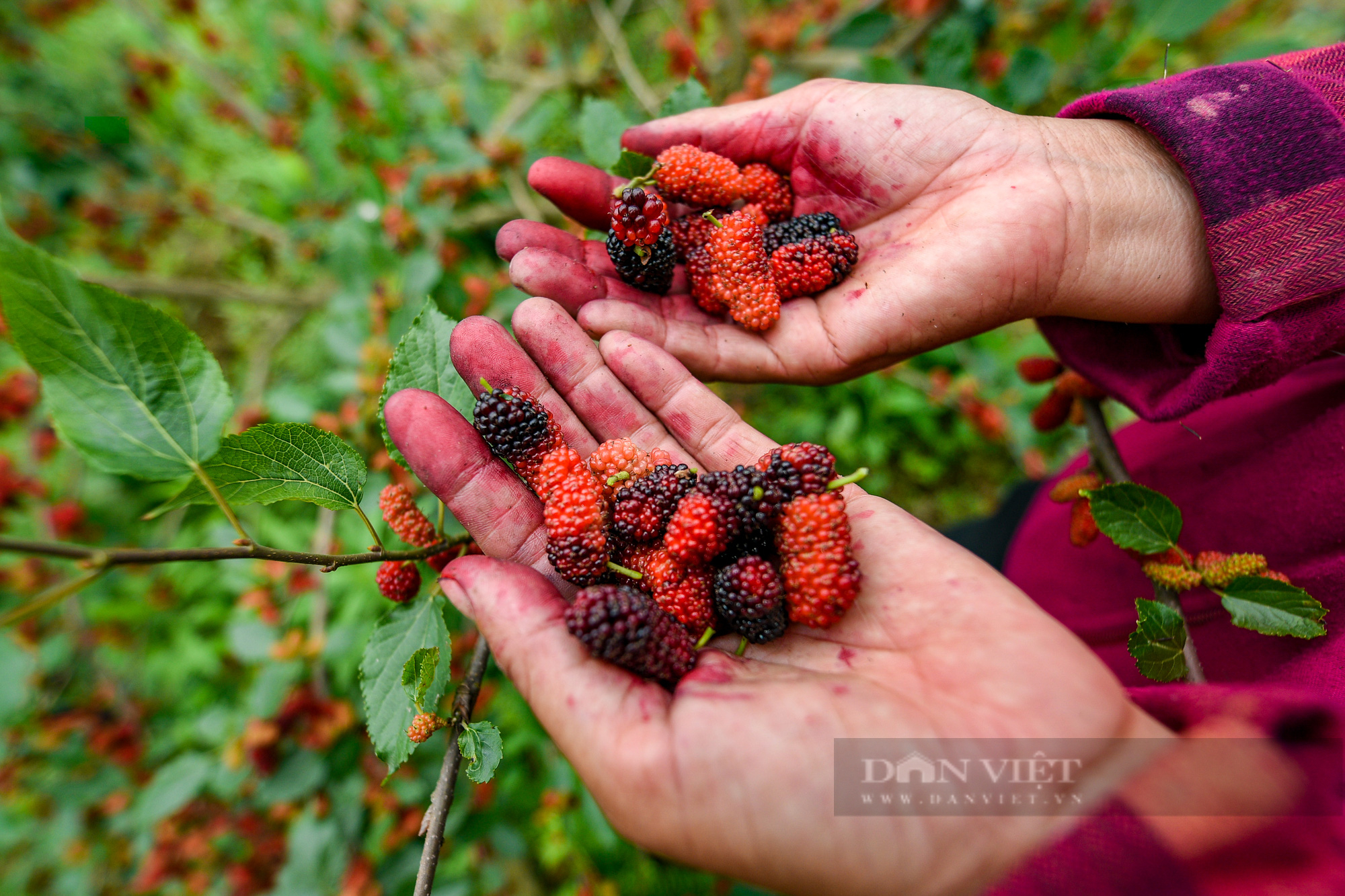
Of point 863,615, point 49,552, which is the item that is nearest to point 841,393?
point 863,615

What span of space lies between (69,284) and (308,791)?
1215 mm

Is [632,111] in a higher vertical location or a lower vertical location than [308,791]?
higher

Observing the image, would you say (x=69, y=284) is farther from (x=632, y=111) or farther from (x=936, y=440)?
(x=936, y=440)

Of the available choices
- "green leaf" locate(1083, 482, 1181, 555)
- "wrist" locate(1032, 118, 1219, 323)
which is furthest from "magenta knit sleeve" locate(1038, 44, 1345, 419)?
"green leaf" locate(1083, 482, 1181, 555)

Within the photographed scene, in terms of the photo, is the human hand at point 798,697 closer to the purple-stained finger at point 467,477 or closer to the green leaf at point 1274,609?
the purple-stained finger at point 467,477

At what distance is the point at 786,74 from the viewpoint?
203cm

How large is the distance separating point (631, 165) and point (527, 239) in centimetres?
28

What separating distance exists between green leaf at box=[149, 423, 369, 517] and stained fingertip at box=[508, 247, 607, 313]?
44 cm

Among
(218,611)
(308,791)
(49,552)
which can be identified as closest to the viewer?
(49,552)

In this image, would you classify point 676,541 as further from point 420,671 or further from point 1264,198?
point 1264,198

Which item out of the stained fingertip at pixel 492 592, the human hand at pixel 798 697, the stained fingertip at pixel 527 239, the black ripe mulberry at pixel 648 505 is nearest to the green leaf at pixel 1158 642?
the human hand at pixel 798 697

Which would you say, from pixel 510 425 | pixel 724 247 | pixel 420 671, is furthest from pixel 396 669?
pixel 724 247

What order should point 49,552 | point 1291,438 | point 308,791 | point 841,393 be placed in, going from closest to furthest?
point 49,552, point 1291,438, point 308,791, point 841,393

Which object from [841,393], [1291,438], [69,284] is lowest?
[841,393]
